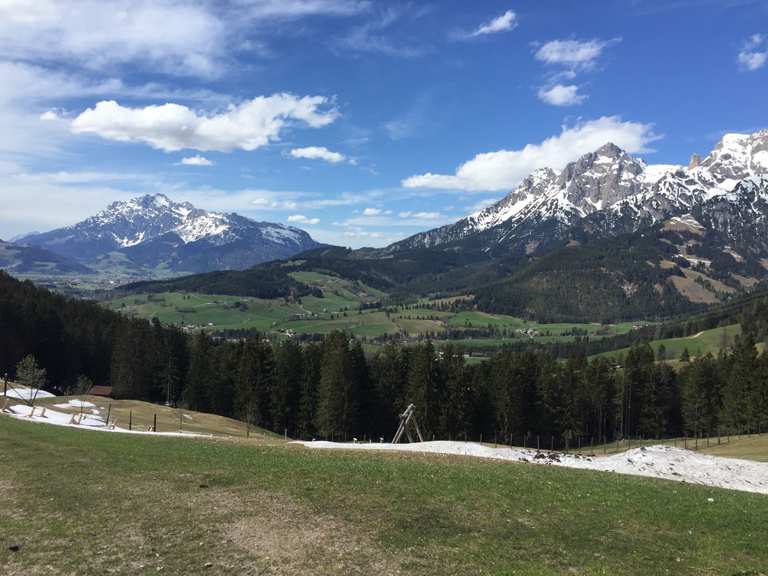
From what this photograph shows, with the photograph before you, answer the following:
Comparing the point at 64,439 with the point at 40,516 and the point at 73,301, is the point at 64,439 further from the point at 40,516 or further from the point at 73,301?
the point at 73,301

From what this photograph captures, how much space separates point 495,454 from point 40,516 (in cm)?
3653

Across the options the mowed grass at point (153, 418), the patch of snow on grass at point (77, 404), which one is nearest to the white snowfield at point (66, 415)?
the patch of snow on grass at point (77, 404)

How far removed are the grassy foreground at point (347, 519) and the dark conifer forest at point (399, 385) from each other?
207 feet

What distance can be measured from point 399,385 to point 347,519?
8248cm

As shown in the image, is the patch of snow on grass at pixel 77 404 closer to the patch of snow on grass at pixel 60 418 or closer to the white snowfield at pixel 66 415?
the white snowfield at pixel 66 415

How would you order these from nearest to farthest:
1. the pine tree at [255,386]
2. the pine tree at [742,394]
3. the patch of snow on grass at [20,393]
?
1. the patch of snow on grass at [20,393]
2. the pine tree at [742,394]
3. the pine tree at [255,386]

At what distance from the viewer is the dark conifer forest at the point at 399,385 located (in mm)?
97625

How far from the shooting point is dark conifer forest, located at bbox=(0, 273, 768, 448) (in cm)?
9762

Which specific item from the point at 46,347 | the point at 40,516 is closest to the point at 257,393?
the point at 46,347

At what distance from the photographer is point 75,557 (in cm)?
1712

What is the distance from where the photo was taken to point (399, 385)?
104m

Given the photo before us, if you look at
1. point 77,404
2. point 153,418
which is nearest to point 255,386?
point 153,418

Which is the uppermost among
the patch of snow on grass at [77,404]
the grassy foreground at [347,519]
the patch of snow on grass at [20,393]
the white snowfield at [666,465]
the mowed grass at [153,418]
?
the grassy foreground at [347,519]

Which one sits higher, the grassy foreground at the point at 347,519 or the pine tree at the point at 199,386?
the grassy foreground at the point at 347,519
